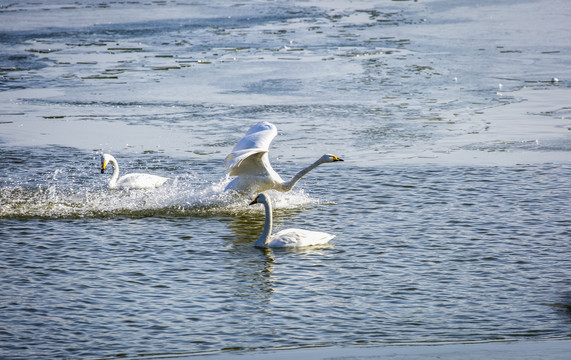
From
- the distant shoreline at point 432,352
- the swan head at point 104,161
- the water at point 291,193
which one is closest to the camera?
the distant shoreline at point 432,352

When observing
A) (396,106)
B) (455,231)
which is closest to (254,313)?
(455,231)

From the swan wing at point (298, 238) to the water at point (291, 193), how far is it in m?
0.17

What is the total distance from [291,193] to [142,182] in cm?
228

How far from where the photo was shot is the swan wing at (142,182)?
1332cm

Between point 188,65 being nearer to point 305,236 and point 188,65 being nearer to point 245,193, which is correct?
point 245,193

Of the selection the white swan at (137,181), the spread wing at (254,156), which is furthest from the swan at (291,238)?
the white swan at (137,181)

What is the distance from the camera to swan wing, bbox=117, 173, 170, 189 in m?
13.3

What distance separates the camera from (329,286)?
914 centimetres

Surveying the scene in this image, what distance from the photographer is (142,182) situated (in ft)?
43.7

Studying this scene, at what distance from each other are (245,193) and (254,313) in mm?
4699

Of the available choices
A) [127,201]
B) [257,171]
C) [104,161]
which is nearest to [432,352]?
[257,171]

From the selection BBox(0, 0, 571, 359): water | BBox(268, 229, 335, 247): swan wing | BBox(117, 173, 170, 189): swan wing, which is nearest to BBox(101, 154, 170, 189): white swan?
BBox(117, 173, 170, 189): swan wing

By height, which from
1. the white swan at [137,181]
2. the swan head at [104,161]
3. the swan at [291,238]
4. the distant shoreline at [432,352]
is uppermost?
the swan head at [104,161]

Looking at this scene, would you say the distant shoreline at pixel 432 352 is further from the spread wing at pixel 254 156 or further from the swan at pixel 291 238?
the spread wing at pixel 254 156
